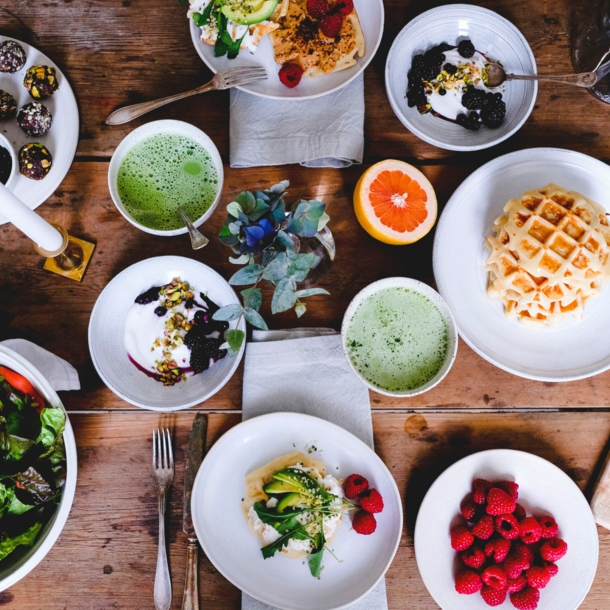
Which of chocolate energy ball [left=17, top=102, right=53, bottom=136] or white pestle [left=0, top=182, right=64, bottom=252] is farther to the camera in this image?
chocolate energy ball [left=17, top=102, right=53, bottom=136]

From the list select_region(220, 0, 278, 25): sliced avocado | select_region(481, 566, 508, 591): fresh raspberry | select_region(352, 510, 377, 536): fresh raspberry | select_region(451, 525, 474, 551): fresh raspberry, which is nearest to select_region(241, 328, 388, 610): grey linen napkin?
select_region(352, 510, 377, 536): fresh raspberry

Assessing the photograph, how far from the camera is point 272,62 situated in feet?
4.54

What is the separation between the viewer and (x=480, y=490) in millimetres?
1298

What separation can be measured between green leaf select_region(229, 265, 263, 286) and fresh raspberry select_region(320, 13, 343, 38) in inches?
25.1

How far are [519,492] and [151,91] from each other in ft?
4.41

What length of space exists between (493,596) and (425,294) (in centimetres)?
71

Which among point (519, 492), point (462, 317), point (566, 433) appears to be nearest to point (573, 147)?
point (462, 317)

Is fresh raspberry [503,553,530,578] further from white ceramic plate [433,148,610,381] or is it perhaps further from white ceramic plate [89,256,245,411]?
white ceramic plate [89,256,245,411]

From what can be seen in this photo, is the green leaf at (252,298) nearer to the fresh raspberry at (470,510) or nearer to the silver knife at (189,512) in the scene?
the silver knife at (189,512)

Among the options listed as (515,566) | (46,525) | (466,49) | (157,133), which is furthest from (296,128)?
(515,566)

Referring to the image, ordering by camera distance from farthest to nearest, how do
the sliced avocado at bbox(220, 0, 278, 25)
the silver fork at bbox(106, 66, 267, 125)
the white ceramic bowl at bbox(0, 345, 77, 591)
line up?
1. the silver fork at bbox(106, 66, 267, 125)
2. the sliced avocado at bbox(220, 0, 278, 25)
3. the white ceramic bowl at bbox(0, 345, 77, 591)

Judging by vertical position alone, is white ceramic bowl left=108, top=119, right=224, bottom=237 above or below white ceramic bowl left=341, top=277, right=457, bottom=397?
above

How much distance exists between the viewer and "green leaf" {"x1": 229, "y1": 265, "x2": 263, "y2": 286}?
1031 millimetres

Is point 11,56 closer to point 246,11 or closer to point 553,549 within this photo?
point 246,11
